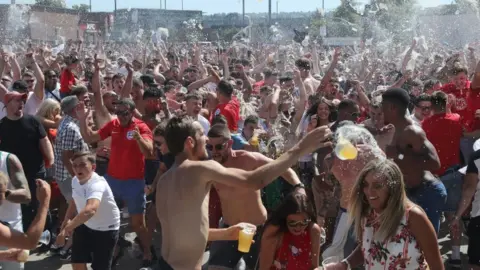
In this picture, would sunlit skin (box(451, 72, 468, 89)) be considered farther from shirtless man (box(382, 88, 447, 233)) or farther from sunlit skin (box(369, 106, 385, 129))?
shirtless man (box(382, 88, 447, 233))

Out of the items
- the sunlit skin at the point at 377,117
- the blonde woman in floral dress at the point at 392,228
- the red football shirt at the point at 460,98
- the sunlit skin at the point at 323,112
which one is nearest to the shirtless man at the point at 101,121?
the sunlit skin at the point at 323,112

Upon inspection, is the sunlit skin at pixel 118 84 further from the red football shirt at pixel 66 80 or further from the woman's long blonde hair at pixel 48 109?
the woman's long blonde hair at pixel 48 109

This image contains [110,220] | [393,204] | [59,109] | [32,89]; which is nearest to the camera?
[393,204]

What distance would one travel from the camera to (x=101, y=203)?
237 inches

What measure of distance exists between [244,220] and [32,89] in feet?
18.5

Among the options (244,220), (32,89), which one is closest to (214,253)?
(244,220)

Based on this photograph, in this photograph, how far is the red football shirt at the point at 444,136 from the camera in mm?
7352

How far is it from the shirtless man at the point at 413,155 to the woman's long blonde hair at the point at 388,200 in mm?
1887

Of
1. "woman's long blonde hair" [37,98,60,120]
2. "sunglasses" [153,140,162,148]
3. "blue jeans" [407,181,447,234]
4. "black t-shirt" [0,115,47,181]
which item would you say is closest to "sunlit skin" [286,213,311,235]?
"blue jeans" [407,181,447,234]

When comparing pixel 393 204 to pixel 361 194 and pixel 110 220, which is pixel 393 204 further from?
pixel 110 220

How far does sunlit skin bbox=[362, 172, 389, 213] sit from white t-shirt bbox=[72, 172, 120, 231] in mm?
2762

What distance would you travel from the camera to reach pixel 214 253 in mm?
5551

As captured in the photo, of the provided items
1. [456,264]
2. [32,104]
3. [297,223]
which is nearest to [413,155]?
[297,223]

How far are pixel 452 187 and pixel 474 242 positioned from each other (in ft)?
6.29
